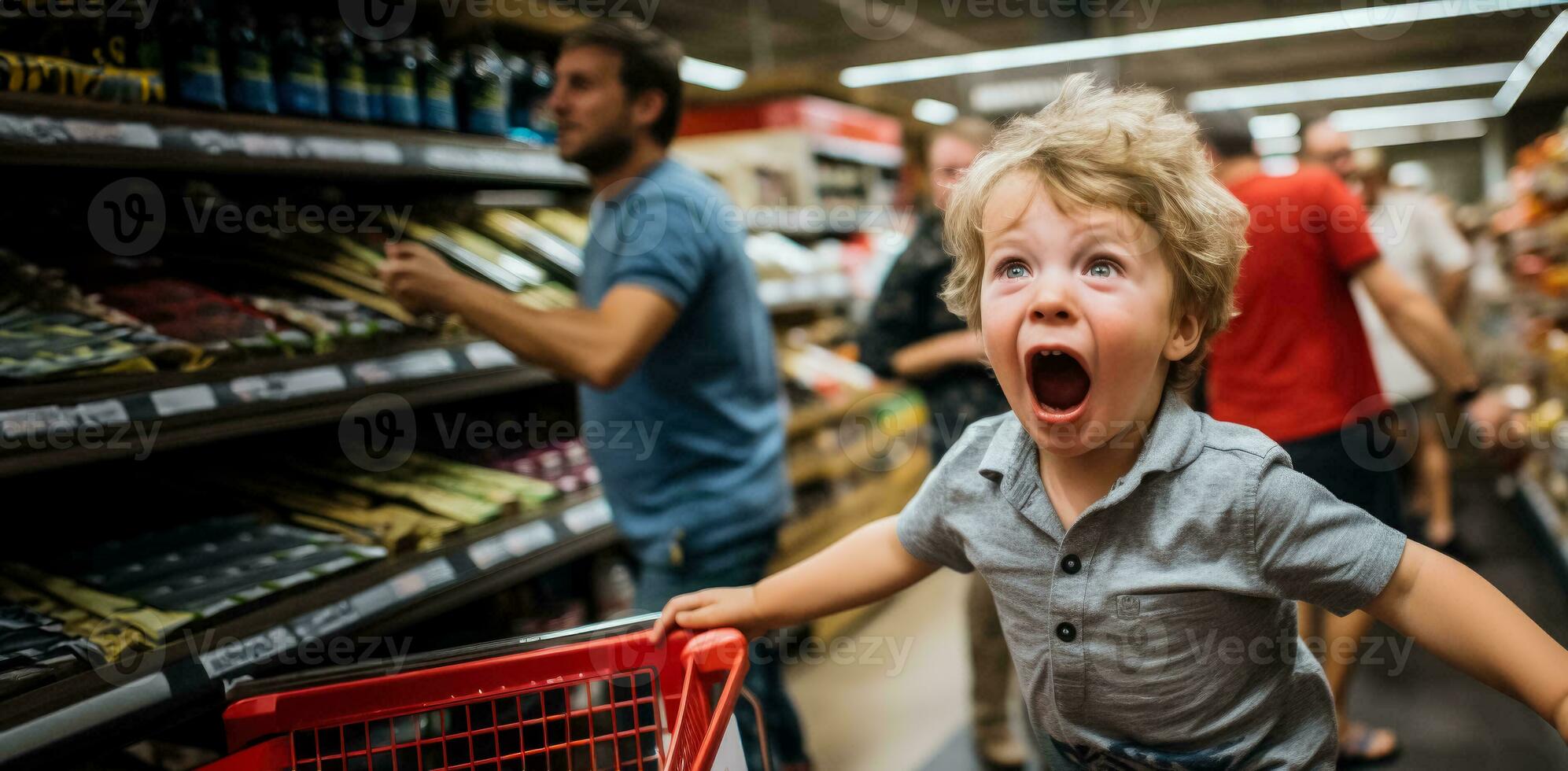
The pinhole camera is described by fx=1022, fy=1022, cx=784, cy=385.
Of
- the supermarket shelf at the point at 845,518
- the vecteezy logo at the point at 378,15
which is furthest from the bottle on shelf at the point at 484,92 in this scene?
the supermarket shelf at the point at 845,518

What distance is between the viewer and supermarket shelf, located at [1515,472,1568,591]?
3.82 m

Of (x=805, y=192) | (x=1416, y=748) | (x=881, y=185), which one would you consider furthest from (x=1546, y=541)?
(x=881, y=185)

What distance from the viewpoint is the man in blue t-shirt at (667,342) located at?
1814mm

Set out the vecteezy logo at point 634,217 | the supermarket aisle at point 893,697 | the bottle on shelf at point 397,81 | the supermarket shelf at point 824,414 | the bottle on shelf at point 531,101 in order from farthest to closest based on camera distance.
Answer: the supermarket shelf at point 824,414 < the supermarket aisle at point 893,697 < the bottle on shelf at point 531,101 < the bottle on shelf at point 397,81 < the vecteezy logo at point 634,217

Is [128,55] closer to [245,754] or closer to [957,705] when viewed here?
[245,754]

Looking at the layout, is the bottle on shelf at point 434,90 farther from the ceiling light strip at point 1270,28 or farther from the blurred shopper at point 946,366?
the ceiling light strip at point 1270,28

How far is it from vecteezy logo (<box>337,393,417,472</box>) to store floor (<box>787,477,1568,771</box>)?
113 cm

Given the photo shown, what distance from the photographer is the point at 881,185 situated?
21.8ft

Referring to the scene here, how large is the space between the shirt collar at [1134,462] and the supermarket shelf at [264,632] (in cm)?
118

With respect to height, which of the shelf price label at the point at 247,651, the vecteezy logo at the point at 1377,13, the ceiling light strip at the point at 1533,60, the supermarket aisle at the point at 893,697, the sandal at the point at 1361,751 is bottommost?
the supermarket aisle at the point at 893,697

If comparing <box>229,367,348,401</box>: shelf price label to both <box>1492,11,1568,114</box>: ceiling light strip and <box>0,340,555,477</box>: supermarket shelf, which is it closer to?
<box>0,340,555,477</box>: supermarket shelf

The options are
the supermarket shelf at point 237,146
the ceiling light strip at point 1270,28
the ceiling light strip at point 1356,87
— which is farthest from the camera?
the ceiling light strip at point 1356,87

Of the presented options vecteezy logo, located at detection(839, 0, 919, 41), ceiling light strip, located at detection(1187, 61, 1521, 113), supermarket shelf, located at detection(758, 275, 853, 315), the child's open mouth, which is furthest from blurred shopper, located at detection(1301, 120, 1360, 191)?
ceiling light strip, located at detection(1187, 61, 1521, 113)

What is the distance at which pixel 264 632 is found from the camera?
158 centimetres
